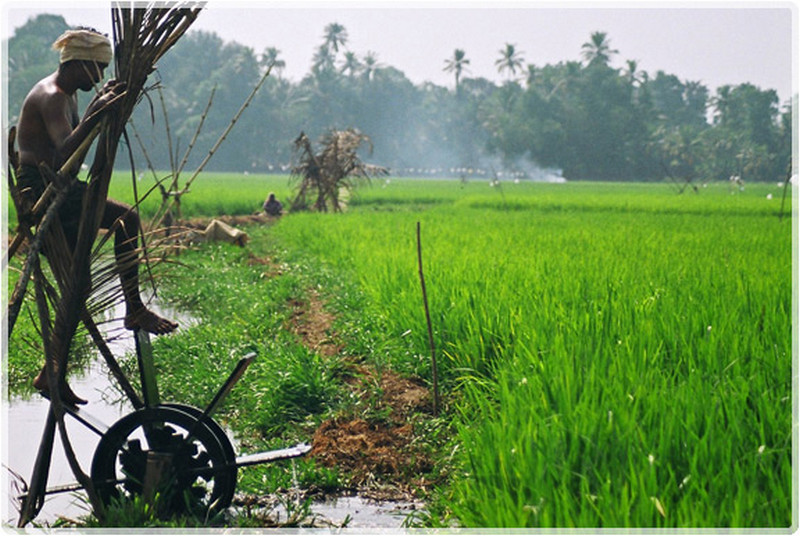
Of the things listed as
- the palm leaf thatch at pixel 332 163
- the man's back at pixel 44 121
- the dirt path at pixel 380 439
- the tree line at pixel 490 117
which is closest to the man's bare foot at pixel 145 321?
the man's back at pixel 44 121

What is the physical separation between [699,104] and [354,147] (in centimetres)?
6653

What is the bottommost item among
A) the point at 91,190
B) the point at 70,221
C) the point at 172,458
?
the point at 172,458

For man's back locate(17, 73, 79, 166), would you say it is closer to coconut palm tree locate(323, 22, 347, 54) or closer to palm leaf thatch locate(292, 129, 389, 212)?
palm leaf thatch locate(292, 129, 389, 212)

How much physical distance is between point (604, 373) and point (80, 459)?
2141 millimetres

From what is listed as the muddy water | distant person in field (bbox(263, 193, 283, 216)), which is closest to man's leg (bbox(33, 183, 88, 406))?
the muddy water

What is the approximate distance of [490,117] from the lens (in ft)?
215

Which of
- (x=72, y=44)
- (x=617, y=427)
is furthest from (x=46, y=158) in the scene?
(x=617, y=427)

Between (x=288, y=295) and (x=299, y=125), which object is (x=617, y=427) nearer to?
(x=288, y=295)

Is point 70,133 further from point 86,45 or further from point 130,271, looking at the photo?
point 130,271

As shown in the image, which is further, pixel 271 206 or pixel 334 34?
pixel 334 34

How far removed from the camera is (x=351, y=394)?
13.9 feet

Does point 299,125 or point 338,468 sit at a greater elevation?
point 299,125

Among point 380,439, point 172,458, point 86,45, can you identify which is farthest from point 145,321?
point 380,439

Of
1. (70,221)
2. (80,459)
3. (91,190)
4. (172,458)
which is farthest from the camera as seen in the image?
(80,459)
